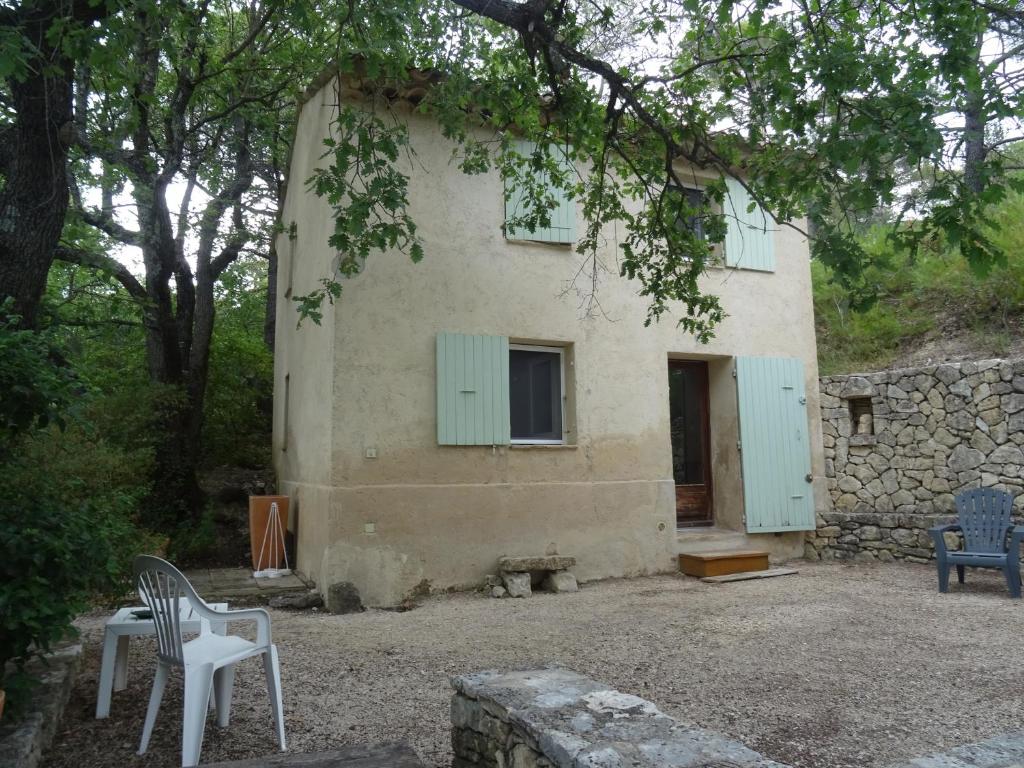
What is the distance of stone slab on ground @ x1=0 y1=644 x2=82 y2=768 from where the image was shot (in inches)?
93.5

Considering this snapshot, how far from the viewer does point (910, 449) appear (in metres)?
7.79

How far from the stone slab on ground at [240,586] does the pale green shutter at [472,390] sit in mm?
1876

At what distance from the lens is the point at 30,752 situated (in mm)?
2463

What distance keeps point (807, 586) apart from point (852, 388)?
8.84ft

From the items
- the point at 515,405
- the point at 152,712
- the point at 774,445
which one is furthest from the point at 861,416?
the point at 152,712

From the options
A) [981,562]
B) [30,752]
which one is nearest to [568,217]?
[981,562]

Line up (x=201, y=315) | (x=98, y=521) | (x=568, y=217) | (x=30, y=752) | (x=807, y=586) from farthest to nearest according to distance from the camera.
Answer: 1. (x=201, y=315)
2. (x=568, y=217)
3. (x=807, y=586)
4. (x=98, y=521)
5. (x=30, y=752)

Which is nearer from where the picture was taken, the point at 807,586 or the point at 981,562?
the point at 981,562

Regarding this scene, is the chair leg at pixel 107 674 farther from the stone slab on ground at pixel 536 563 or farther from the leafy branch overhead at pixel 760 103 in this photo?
the stone slab on ground at pixel 536 563

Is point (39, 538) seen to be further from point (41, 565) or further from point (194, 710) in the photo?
point (194, 710)

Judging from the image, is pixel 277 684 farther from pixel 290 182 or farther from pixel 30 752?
pixel 290 182

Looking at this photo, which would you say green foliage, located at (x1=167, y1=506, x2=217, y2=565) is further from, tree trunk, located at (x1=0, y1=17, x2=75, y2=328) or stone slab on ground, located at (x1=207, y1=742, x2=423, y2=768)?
stone slab on ground, located at (x1=207, y1=742, x2=423, y2=768)

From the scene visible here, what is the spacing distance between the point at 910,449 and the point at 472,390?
4833 mm

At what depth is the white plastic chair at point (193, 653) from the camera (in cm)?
263
